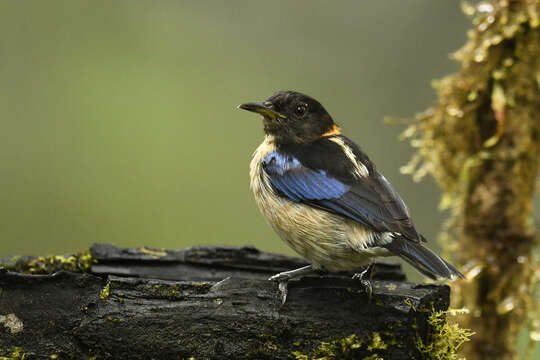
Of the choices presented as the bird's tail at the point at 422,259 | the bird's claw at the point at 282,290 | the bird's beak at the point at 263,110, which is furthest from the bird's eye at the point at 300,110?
the bird's claw at the point at 282,290

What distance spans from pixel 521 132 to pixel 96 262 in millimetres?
3186

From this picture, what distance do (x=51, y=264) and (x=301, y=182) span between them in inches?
70.8

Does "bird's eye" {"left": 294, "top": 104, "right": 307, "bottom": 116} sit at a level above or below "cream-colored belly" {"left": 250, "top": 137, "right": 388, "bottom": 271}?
above

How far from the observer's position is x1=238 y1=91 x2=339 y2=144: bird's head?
195 inches

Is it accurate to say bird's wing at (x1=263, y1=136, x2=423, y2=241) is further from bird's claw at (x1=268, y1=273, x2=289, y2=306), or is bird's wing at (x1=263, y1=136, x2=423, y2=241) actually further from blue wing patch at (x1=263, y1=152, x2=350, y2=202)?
bird's claw at (x1=268, y1=273, x2=289, y2=306)

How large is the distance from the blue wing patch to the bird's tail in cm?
55

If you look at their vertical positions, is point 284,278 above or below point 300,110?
below

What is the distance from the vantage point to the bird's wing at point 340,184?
3908 mm

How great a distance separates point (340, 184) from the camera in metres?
4.14

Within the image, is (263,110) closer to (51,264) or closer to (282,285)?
(282,285)

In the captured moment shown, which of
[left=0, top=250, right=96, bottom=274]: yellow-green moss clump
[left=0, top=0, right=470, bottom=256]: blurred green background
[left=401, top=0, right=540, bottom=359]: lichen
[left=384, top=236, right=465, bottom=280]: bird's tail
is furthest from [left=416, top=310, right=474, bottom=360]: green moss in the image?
[left=0, top=0, right=470, bottom=256]: blurred green background

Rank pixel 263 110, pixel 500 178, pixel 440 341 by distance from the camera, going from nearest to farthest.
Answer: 1. pixel 440 341
2. pixel 500 178
3. pixel 263 110

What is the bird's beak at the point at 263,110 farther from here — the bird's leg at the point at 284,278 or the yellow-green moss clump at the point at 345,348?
the yellow-green moss clump at the point at 345,348

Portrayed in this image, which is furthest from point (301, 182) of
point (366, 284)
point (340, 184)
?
point (366, 284)
